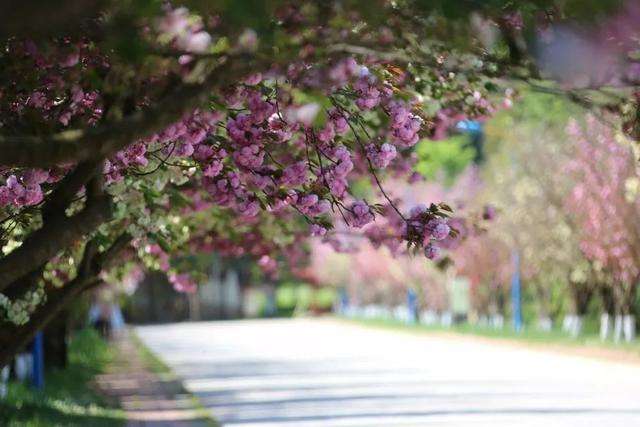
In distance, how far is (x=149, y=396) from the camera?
20219 millimetres

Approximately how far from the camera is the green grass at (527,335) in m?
28.5

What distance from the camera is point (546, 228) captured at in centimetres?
3534

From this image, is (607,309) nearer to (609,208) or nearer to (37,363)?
(609,208)

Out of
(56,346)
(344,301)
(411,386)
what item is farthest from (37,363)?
(344,301)

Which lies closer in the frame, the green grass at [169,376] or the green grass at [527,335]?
the green grass at [169,376]

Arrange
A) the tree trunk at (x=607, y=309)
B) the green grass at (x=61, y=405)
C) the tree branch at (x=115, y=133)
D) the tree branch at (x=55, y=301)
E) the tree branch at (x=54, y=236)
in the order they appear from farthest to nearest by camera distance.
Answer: the tree trunk at (x=607, y=309) < the green grass at (x=61, y=405) < the tree branch at (x=55, y=301) < the tree branch at (x=54, y=236) < the tree branch at (x=115, y=133)

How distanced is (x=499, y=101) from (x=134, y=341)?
1438 inches

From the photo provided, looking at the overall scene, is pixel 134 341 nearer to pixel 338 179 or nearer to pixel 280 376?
pixel 280 376

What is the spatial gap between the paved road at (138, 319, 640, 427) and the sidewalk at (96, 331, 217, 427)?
36cm

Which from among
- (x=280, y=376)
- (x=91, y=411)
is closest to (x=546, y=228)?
(x=280, y=376)

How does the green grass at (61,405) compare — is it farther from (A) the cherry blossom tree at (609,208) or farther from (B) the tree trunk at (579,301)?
(B) the tree trunk at (579,301)

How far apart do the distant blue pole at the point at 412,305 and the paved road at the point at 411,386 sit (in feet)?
55.5

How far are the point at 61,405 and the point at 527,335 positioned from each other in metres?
21.6

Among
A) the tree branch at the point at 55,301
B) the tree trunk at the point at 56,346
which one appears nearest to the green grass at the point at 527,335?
the tree trunk at the point at 56,346
